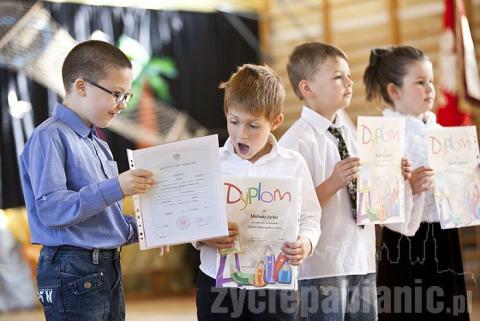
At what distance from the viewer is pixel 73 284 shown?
216cm

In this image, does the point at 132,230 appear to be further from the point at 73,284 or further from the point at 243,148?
the point at 243,148

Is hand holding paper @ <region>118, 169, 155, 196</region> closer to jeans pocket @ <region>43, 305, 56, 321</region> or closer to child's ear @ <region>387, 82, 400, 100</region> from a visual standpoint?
jeans pocket @ <region>43, 305, 56, 321</region>

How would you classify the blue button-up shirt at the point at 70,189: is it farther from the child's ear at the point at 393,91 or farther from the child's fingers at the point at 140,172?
the child's ear at the point at 393,91

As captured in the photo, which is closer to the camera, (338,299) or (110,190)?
(110,190)

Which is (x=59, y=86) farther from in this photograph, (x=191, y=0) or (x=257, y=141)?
(x=257, y=141)

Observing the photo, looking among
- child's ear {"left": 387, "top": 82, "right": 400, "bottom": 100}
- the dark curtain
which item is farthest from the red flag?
child's ear {"left": 387, "top": 82, "right": 400, "bottom": 100}

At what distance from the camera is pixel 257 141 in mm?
2383

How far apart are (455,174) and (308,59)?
0.75 m

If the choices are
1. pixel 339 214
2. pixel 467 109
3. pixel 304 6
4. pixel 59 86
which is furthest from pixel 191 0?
pixel 339 214

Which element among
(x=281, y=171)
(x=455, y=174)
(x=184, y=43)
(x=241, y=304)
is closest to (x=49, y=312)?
(x=241, y=304)

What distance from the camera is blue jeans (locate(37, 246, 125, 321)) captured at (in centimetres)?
217

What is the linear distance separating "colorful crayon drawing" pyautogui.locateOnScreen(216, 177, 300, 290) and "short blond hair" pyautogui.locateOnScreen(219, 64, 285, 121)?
0.23 metres

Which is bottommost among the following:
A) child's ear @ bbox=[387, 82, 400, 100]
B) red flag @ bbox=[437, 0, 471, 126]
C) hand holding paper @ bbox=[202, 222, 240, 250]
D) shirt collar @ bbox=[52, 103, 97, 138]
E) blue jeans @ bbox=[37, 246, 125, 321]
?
blue jeans @ bbox=[37, 246, 125, 321]

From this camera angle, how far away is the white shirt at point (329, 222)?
9.02 ft
